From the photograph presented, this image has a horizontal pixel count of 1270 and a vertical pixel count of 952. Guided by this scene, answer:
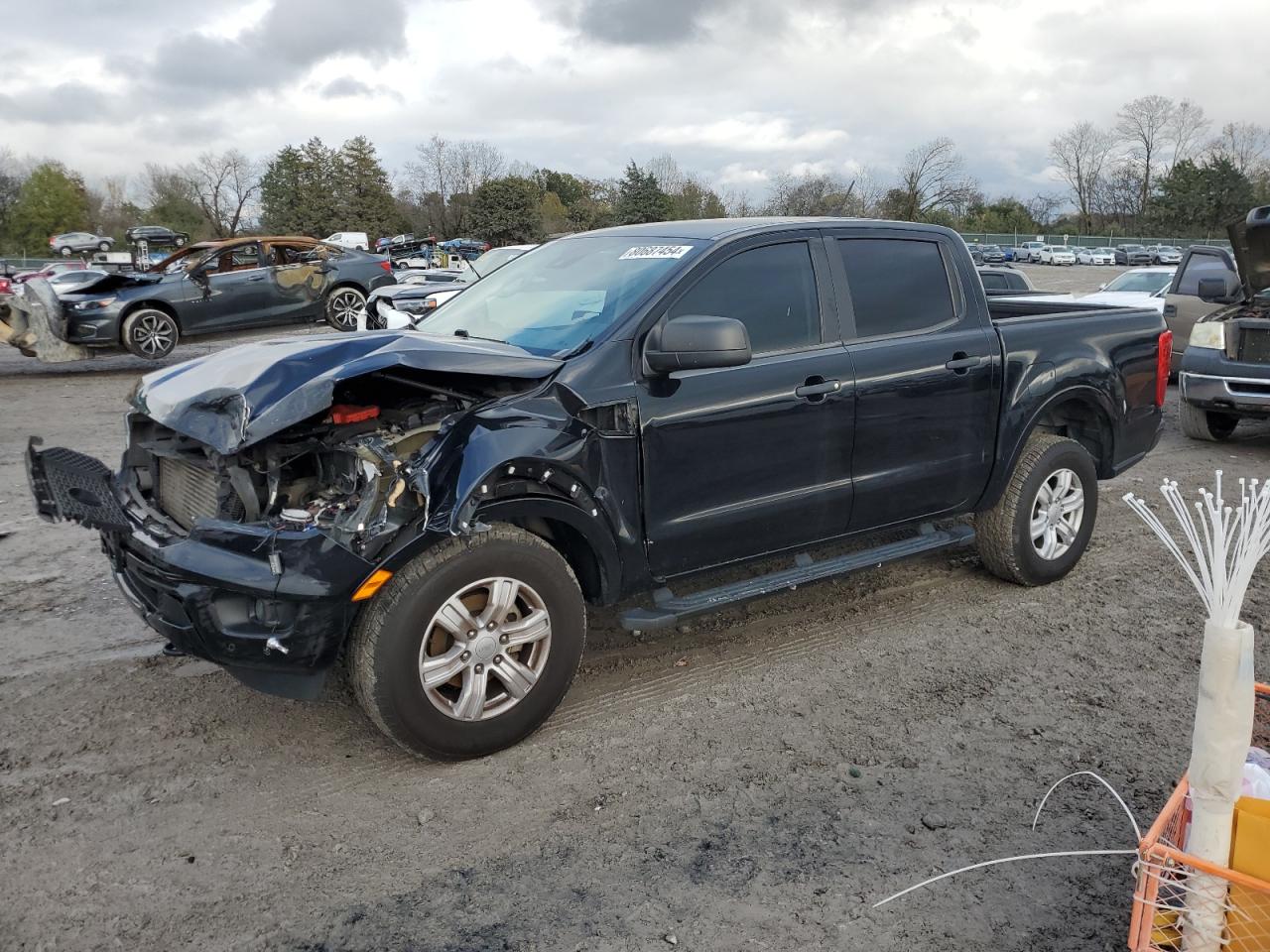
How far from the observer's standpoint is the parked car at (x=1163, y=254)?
55562mm

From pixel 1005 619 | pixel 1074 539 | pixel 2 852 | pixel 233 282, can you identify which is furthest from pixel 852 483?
pixel 233 282

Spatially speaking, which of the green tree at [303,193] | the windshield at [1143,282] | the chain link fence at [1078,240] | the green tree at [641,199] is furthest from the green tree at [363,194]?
the windshield at [1143,282]

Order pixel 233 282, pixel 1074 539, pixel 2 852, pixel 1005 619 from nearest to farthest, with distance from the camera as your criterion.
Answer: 1. pixel 2 852
2. pixel 1005 619
3. pixel 1074 539
4. pixel 233 282

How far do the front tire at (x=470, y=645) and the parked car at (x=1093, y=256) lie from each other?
217ft

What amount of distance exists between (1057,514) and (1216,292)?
5.16 metres

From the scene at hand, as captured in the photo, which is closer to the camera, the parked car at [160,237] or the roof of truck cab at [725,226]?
the roof of truck cab at [725,226]

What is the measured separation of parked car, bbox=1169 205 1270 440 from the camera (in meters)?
8.34

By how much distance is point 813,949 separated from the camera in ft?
8.52

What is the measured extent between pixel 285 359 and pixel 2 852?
5.76 feet

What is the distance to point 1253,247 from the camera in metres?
7.84

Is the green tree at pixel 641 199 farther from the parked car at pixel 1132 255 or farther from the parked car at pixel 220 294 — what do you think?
the parked car at pixel 1132 255

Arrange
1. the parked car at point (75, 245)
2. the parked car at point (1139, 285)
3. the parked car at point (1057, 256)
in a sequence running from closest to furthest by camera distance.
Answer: the parked car at point (1139, 285) → the parked car at point (75, 245) → the parked car at point (1057, 256)

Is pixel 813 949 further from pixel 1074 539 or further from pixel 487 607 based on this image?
pixel 1074 539

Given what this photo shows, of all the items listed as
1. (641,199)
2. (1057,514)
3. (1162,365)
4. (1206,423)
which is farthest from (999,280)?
(641,199)
